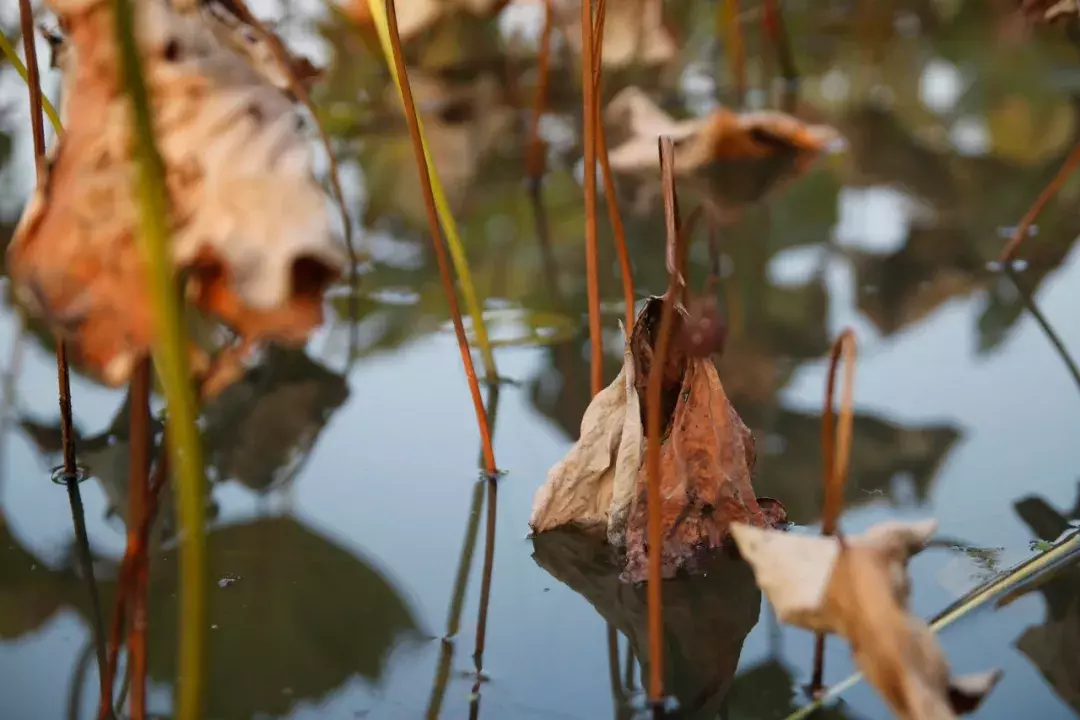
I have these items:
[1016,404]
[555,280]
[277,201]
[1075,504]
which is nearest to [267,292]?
[277,201]

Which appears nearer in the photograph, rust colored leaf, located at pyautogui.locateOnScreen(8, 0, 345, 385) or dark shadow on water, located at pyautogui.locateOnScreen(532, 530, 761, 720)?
rust colored leaf, located at pyautogui.locateOnScreen(8, 0, 345, 385)

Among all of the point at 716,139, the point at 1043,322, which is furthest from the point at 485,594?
the point at 716,139

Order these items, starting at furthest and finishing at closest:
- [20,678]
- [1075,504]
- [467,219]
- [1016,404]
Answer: [467,219], [1016,404], [1075,504], [20,678]

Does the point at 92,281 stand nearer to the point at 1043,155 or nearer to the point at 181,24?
the point at 181,24

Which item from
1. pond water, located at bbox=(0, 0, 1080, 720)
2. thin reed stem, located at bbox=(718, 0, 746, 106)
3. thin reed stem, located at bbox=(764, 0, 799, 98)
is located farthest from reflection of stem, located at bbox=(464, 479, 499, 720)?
thin reed stem, located at bbox=(764, 0, 799, 98)

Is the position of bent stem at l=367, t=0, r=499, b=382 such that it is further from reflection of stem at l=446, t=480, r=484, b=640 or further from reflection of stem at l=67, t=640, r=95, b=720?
reflection of stem at l=67, t=640, r=95, b=720

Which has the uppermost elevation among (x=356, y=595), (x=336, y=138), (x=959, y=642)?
(x=336, y=138)
